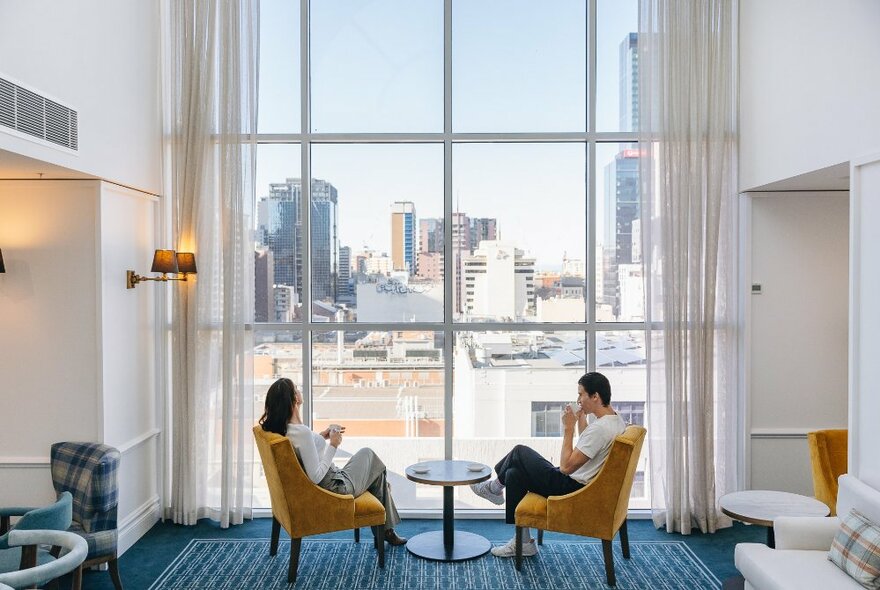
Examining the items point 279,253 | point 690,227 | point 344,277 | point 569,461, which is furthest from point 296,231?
point 690,227

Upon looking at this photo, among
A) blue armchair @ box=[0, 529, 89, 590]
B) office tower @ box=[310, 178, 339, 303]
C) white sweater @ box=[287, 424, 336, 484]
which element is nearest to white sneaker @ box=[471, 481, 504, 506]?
white sweater @ box=[287, 424, 336, 484]

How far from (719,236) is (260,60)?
3727 millimetres

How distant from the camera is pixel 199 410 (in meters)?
5.73

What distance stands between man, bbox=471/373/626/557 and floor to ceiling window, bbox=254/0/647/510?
927 mm

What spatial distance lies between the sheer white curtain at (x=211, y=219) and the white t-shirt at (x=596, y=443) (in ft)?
8.29

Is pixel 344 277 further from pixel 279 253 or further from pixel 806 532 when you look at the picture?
pixel 806 532

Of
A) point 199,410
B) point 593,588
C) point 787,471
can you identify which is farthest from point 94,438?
point 787,471

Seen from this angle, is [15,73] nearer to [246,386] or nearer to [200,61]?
[200,61]

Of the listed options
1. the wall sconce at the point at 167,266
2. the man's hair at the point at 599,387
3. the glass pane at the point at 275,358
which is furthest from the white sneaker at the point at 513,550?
the wall sconce at the point at 167,266

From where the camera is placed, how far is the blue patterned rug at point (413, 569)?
15.0 ft

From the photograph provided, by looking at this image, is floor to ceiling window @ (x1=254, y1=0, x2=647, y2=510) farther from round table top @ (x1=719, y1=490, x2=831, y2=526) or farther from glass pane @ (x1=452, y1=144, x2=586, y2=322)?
round table top @ (x1=719, y1=490, x2=831, y2=526)

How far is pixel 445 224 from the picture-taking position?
5914 mm

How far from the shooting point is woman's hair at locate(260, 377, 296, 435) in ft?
15.3

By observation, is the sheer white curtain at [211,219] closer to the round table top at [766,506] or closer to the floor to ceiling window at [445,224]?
the floor to ceiling window at [445,224]
